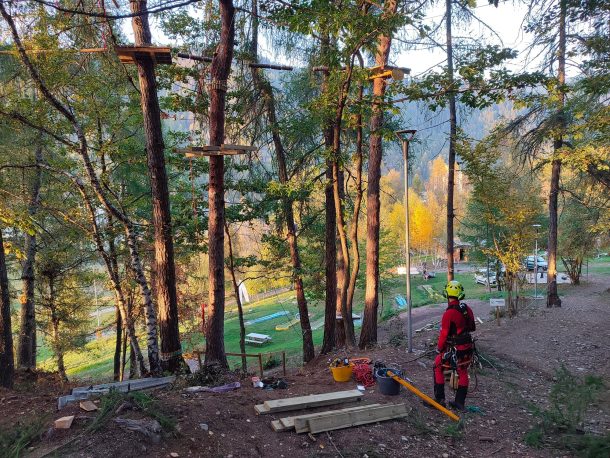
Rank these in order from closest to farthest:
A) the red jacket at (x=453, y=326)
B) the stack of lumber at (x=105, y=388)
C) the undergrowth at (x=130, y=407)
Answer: the undergrowth at (x=130, y=407)
the stack of lumber at (x=105, y=388)
the red jacket at (x=453, y=326)

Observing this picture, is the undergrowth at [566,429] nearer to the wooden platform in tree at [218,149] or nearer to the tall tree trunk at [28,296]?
the wooden platform in tree at [218,149]

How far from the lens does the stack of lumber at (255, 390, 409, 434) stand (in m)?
5.15

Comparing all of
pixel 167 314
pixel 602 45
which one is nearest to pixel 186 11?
pixel 167 314

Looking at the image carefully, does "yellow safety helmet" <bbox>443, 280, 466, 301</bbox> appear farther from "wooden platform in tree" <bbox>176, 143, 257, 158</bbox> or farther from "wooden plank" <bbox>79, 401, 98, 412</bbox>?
"wooden plank" <bbox>79, 401, 98, 412</bbox>

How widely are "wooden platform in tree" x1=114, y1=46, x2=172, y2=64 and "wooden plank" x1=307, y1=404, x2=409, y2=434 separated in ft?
21.2

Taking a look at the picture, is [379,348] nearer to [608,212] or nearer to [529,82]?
[529,82]

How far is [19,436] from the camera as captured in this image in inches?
172

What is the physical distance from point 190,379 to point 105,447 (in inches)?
112

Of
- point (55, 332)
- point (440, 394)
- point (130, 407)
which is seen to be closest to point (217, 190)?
point (130, 407)

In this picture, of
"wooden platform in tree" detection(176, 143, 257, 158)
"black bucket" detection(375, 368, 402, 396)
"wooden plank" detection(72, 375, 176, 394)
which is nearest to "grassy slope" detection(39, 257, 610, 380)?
"wooden plank" detection(72, 375, 176, 394)

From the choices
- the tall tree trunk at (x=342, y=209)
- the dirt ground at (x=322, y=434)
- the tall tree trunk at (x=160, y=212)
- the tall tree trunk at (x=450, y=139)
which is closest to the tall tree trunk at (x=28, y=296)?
the tall tree trunk at (x=160, y=212)

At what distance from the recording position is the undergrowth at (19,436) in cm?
401

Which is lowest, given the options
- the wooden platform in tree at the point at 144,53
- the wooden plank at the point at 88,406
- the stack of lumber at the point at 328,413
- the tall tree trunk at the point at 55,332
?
the tall tree trunk at the point at 55,332

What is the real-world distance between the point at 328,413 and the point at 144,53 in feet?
22.1
